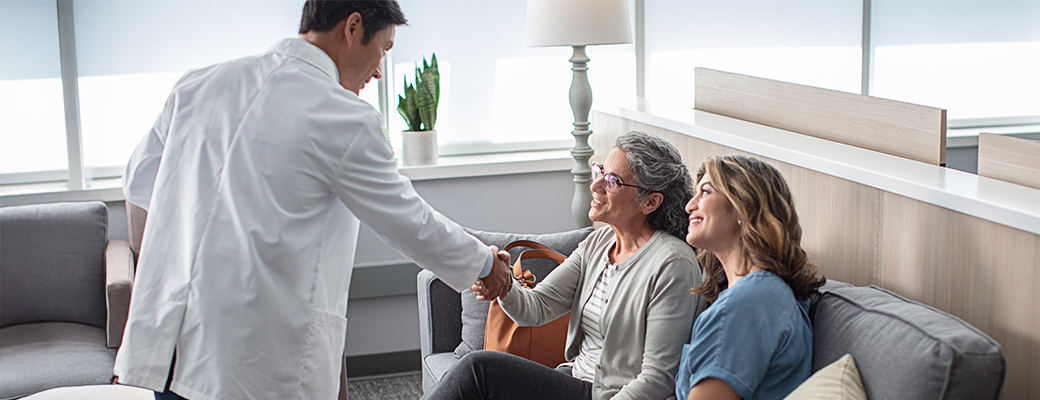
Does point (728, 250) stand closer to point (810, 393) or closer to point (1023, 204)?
point (810, 393)

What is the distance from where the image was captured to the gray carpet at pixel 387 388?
329 centimetres

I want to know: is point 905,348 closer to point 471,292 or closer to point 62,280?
point 471,292

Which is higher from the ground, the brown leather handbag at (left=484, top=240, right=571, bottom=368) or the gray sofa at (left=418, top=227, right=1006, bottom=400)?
the gray sofa at (left=418, top=227, right=1006, bottom=400)

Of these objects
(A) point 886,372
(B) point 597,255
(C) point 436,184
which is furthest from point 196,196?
(C) point 436,184

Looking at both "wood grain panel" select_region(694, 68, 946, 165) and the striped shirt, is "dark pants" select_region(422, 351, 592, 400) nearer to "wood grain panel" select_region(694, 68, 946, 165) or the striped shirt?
the striped shirt

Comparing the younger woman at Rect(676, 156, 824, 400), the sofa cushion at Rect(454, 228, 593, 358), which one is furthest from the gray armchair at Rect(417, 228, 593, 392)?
the younger woman at Rect(676, 156, 824, 400)

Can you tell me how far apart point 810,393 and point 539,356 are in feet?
3.33

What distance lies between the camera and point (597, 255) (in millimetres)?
2059

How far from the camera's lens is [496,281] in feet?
6.08

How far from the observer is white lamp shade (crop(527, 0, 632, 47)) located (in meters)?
2.79

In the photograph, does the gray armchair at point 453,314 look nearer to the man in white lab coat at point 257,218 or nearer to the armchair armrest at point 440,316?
the armchair armrest at point 440,316

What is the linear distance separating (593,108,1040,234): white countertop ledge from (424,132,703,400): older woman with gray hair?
240 millimetres

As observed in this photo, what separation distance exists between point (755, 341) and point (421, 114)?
92.4 inches

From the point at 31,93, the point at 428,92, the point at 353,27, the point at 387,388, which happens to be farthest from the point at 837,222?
the point at 31,93
